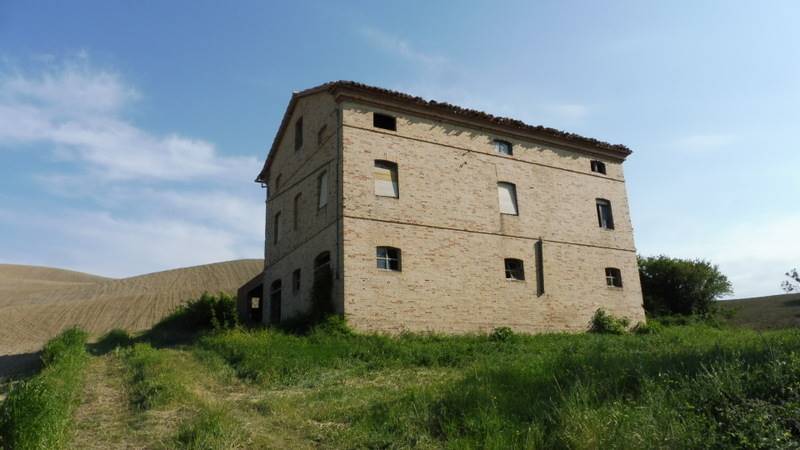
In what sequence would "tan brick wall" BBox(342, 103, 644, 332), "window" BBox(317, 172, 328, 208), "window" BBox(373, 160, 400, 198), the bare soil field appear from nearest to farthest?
"tan brick wall" BBox(342, 103, 644, 332)
"window" BBox(373, 160, 400, 198)
"window" BBox(317, 172, 328, 208)
the bare soil field

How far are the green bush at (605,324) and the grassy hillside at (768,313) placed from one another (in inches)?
265

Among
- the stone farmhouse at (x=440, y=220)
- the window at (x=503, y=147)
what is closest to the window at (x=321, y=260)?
the stone farmhouse at (x=440, y=220)

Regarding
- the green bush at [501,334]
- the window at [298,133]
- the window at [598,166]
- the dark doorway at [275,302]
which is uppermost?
the window at [298,133]

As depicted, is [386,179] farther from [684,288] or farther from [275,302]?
[684,288]

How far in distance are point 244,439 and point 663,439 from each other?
443cm

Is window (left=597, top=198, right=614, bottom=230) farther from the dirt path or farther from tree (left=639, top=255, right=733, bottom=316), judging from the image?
the dirt path

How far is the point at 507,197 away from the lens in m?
19.2

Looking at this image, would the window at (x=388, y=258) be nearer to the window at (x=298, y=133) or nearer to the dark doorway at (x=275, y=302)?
the dark doorway at (x=275, y=302)

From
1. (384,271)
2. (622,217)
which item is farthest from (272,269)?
(622,217)

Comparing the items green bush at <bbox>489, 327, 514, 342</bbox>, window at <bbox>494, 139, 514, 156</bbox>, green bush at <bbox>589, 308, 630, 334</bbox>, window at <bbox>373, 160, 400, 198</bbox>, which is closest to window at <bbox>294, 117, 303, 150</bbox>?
window at <bbox>373, 160, 400, 198</bbox>

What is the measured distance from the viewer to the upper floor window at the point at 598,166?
21875 millimetres

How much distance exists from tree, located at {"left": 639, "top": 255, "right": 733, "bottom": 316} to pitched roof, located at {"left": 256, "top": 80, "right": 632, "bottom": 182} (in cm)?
571

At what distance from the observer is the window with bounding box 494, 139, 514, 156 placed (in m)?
19.6

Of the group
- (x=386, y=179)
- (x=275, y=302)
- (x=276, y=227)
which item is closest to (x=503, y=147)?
(x=386, y=179)
